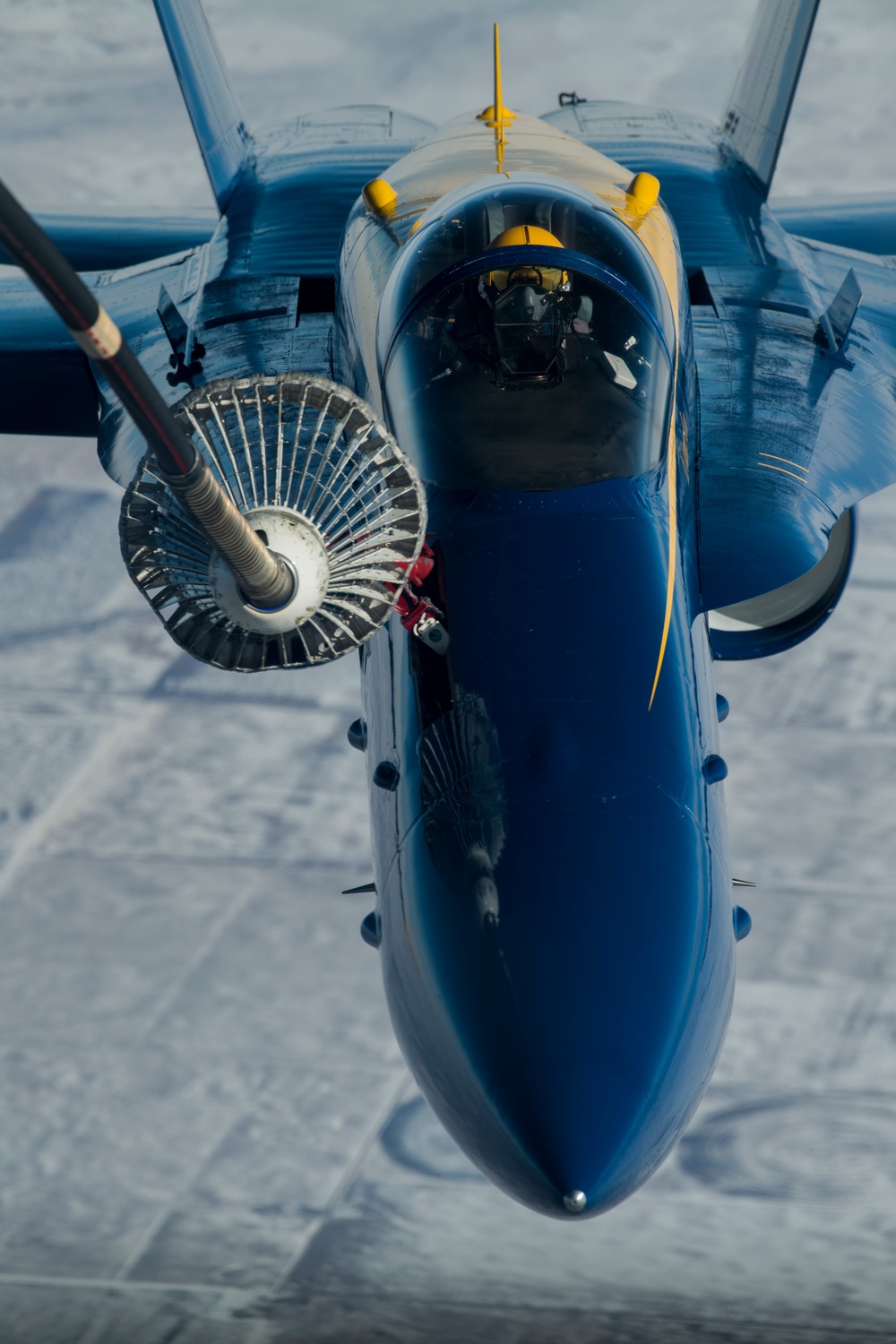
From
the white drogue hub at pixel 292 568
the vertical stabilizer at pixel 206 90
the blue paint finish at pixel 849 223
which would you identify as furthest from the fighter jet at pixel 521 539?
the blue paint finish at pixel 849 223

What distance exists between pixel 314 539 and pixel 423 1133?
28.9 metres

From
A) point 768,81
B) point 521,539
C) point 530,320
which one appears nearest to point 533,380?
point 530,320

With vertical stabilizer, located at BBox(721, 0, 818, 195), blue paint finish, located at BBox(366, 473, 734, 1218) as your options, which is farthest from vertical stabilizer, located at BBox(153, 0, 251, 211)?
blue paint finish, located at BBox(366, 473, 734, 1218)

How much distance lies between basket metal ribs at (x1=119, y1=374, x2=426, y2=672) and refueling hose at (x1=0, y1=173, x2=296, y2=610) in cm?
37

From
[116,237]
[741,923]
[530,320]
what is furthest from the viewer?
[116,237]

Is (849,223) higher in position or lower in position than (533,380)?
lower

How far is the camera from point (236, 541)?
6688 millimetres

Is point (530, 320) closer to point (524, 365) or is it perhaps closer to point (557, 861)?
point (524, 365)

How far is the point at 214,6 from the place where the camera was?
6506 centimetres

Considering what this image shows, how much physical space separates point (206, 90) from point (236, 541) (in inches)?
426

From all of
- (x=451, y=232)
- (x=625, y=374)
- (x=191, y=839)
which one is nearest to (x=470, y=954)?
(x=625, y=374)

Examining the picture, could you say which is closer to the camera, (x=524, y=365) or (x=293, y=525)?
(x=293, y=525)

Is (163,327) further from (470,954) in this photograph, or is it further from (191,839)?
(191,839)

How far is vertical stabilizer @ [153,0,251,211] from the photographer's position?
15.4 m
